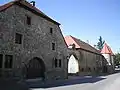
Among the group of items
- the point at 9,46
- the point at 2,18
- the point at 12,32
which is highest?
the point at 2,18

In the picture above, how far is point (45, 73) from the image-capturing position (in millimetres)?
23531

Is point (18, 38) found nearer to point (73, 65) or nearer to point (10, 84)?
point (10, 84)

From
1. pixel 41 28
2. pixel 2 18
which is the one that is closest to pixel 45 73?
pixel 41 28

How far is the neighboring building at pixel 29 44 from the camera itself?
17.6m

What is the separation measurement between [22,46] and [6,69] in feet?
11.8

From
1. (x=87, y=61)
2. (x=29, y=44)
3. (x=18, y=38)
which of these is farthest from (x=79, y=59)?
(x=18, y=38)

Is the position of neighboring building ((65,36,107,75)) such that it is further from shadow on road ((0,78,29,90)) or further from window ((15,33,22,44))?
shadow on road ((0,78,29,90))

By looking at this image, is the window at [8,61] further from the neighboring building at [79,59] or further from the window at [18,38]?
the neighboring building at [79,59]

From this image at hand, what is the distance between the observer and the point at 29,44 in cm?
2081

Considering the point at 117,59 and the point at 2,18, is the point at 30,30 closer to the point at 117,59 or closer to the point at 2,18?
the point at 2,18

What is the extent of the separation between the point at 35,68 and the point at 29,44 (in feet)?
11.3

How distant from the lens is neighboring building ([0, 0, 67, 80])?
57.6ft

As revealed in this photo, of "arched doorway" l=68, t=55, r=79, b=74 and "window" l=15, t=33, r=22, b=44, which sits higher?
"window" l=15, t=33, r=22, b=44

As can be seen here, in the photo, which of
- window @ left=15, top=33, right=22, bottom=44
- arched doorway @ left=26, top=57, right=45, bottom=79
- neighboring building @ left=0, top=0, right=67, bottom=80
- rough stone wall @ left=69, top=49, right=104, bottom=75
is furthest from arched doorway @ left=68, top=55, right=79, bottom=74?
window @ left=15, top=33, right=22, bottom=44
